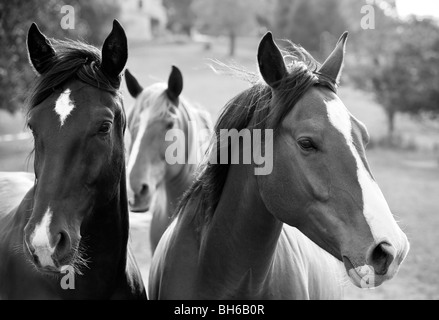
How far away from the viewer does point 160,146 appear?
523cm

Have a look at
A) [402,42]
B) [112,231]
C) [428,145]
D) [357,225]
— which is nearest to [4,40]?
[112,231]

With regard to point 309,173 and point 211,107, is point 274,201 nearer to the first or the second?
point 309,173

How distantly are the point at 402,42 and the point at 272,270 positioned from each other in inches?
967

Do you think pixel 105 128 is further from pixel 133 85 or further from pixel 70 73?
pixel 133 85

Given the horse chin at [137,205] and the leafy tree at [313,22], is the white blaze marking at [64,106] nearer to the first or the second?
the horse chin at [137,205]

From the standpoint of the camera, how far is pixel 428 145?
92.8 feet

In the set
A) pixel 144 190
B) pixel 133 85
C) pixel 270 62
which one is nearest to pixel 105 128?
pixel 270 62

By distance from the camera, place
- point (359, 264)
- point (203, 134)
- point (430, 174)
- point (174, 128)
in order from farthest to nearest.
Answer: point (430, 174), point (203, 134), point (174, 128), point (359, 264)

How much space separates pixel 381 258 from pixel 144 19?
6043 cm

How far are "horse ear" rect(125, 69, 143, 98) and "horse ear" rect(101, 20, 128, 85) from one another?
2.57 meters

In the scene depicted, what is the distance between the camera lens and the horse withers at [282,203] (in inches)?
98.7

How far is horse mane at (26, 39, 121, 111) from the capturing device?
113 inches
